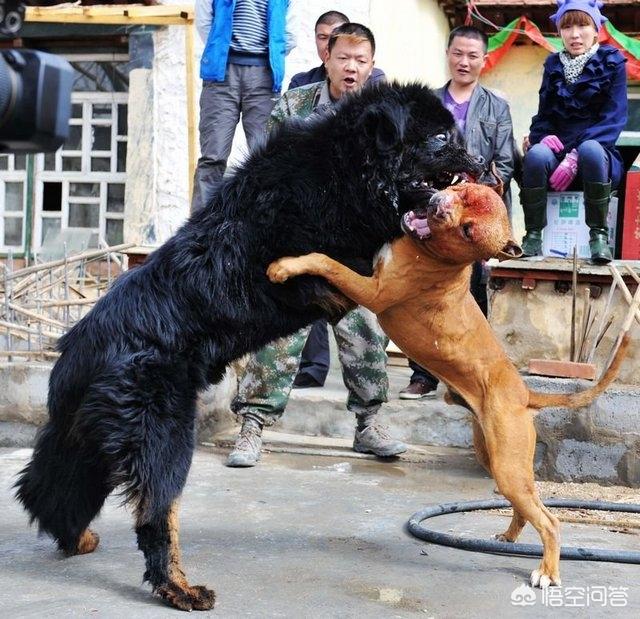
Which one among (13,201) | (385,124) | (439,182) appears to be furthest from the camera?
(13,201)

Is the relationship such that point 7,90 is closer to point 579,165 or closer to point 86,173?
point 579,165

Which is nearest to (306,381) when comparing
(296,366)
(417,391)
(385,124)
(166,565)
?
(417,391)

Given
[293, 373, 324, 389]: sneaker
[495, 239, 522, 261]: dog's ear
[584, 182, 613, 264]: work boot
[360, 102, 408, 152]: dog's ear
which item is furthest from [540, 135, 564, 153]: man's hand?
[360, 102, 408, 152]: dog's ear

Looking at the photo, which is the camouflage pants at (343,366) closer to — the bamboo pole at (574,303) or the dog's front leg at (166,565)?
the bamboo pole at (574,303)

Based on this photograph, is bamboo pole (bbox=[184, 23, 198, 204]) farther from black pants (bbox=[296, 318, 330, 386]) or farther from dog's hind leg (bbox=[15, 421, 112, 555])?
dog's hind leg (bbox=[15, 421, 112, 555])

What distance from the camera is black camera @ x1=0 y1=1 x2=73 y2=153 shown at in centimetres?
234

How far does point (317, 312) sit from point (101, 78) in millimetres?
6621

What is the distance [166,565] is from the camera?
378 cm

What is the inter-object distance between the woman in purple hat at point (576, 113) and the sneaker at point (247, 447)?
2.03 metres

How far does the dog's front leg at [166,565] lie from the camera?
146 inches

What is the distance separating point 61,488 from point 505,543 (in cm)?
184

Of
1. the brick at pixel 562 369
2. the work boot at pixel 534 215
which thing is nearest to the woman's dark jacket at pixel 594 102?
the work boot at pixel 534 215

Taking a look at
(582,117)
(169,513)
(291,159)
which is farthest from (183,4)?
(169,513)

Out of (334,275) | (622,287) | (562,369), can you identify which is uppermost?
(334,275)
